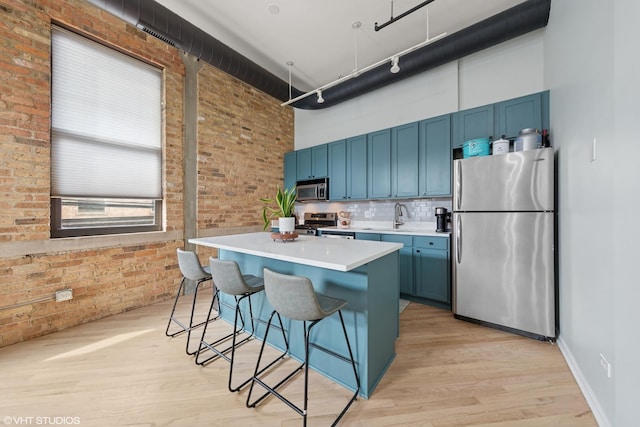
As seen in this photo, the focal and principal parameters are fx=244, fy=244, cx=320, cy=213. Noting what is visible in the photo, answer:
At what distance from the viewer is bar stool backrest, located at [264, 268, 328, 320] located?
1.38 m

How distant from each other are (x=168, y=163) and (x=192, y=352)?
257 cm

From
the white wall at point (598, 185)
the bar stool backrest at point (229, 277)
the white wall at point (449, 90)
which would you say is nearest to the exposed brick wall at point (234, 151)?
the white wall at point (449, 90)

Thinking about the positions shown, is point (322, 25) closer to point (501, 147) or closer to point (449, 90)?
point (449, 90)

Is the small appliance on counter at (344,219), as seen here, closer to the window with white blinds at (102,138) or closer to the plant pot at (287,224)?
the plant pot at (287,224)

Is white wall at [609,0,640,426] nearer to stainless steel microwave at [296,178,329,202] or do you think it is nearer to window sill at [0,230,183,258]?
stainless steel microwave at [296,178,329,202]

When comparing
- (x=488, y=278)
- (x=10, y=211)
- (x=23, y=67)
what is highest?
(x=23, y=67)

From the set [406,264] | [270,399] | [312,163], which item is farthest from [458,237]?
[312,163]

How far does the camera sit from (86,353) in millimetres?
2199

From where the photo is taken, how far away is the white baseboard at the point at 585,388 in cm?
144

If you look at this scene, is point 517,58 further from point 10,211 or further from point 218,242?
point 10,211

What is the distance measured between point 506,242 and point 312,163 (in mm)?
3549

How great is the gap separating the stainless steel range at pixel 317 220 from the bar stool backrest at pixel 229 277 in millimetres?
2877

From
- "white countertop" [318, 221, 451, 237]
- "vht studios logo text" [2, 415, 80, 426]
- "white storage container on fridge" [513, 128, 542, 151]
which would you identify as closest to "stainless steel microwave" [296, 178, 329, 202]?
"white countertop" [318, 221, 451, 237]

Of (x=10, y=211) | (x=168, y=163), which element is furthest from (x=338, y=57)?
(x=10, y=211)
